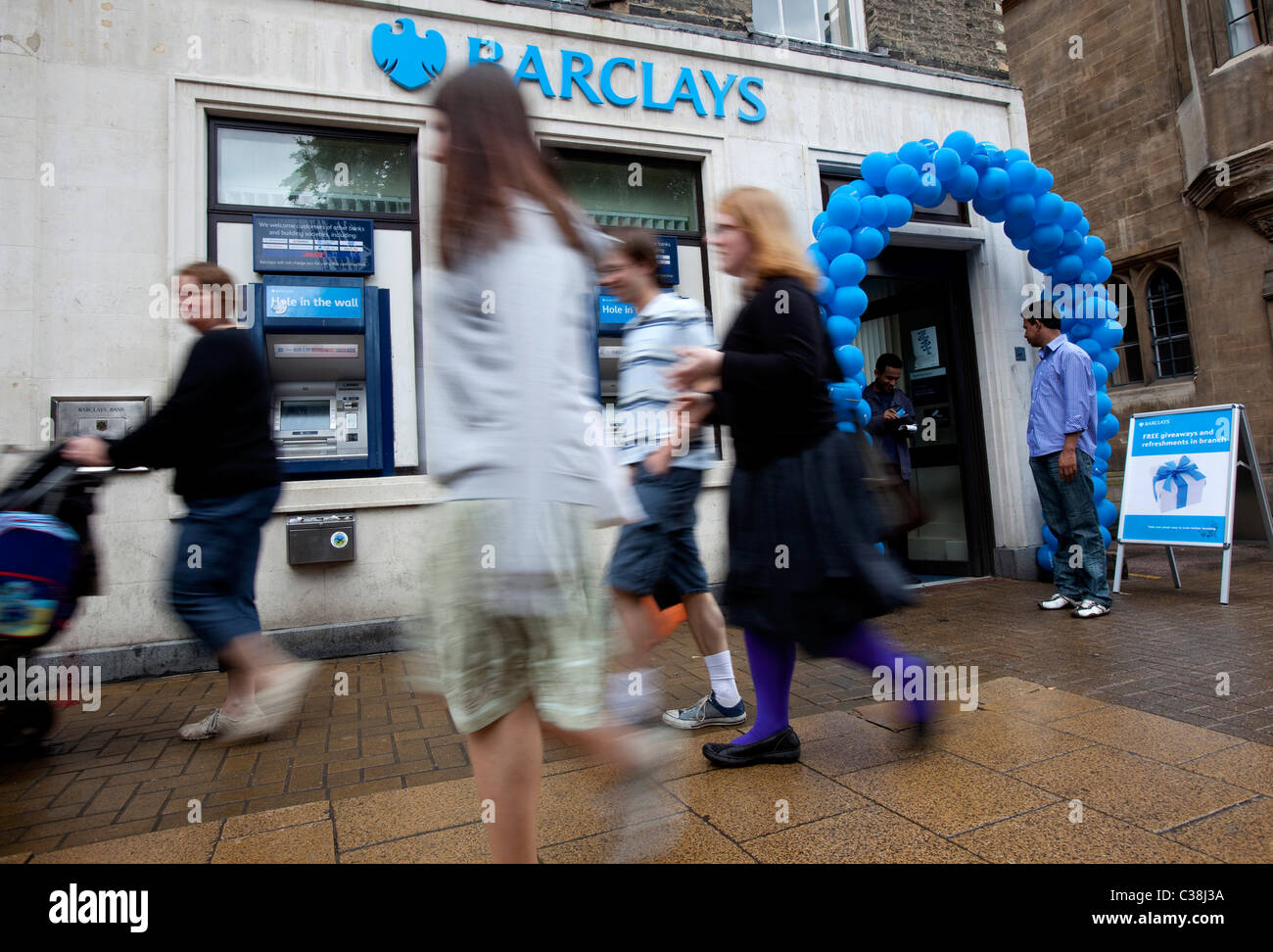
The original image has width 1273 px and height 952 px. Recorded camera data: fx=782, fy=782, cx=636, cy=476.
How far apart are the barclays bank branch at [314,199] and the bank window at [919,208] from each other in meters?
0.06

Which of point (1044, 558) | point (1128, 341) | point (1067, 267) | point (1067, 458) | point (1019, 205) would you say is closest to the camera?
point (1067, 458)

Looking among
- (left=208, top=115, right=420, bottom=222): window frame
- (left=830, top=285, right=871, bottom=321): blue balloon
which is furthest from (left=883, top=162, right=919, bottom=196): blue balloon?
(left=208, top=115, right=420, bottom=222): window frame

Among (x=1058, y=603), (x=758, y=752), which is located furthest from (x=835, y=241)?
(x=758, y=752)

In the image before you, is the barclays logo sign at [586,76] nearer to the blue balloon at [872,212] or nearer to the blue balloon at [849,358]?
the blue balloon at [872,212]

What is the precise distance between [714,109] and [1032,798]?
615cm

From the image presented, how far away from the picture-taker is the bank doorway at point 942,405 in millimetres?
7820

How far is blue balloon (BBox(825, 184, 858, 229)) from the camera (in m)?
5.85

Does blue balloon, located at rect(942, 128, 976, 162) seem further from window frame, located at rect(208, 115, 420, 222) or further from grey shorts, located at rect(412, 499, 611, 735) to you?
grey shorts, located at rect(412, 499, 611, 735)

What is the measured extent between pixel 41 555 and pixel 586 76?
5.31m

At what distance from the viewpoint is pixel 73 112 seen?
5.16 meters

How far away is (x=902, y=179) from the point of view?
5973 millimetres

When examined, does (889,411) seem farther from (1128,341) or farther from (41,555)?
(1128,341)

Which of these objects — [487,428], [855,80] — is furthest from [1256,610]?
[487,428]

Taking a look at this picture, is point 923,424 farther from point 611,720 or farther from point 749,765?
point 611,720
